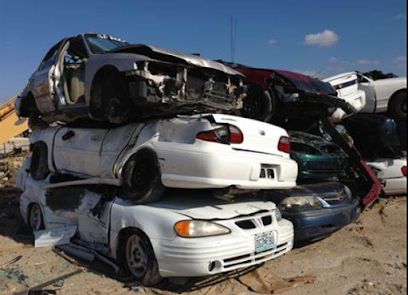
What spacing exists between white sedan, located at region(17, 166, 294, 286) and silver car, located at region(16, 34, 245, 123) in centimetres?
110

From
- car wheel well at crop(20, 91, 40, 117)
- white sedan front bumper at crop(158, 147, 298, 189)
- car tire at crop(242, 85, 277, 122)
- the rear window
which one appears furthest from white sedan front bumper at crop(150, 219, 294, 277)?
car wheel well at crop(20, 91, 40, 117)

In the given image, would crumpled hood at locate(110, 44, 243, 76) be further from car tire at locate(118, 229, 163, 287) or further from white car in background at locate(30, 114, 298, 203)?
car tire at locate(118, 229, 163, 287)

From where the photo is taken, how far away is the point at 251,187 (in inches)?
194

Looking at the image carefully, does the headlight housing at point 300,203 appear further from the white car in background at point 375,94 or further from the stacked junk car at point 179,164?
the white car in background at point 375,94

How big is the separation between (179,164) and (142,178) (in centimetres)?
69

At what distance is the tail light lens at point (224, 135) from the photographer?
187 inches

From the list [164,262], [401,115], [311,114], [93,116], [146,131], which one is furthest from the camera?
[401,115]

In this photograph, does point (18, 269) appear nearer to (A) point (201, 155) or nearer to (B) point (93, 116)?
(B) point (93, 116)

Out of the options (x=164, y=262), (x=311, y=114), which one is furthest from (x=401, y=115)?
(x=164, y=262)

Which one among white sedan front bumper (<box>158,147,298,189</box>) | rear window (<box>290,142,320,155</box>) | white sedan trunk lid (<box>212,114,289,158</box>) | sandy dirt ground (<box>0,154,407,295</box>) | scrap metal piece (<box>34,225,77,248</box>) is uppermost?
white sedan trunk lid (<box>212,114,289,158</box>)

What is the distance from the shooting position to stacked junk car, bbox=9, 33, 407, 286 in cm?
467

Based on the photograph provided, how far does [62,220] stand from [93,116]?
1.47 metres

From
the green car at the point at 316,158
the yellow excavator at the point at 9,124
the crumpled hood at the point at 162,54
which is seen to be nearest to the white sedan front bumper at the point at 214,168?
the crumpled hood at the point at 162,54

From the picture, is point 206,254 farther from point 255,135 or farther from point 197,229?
point 255,135
